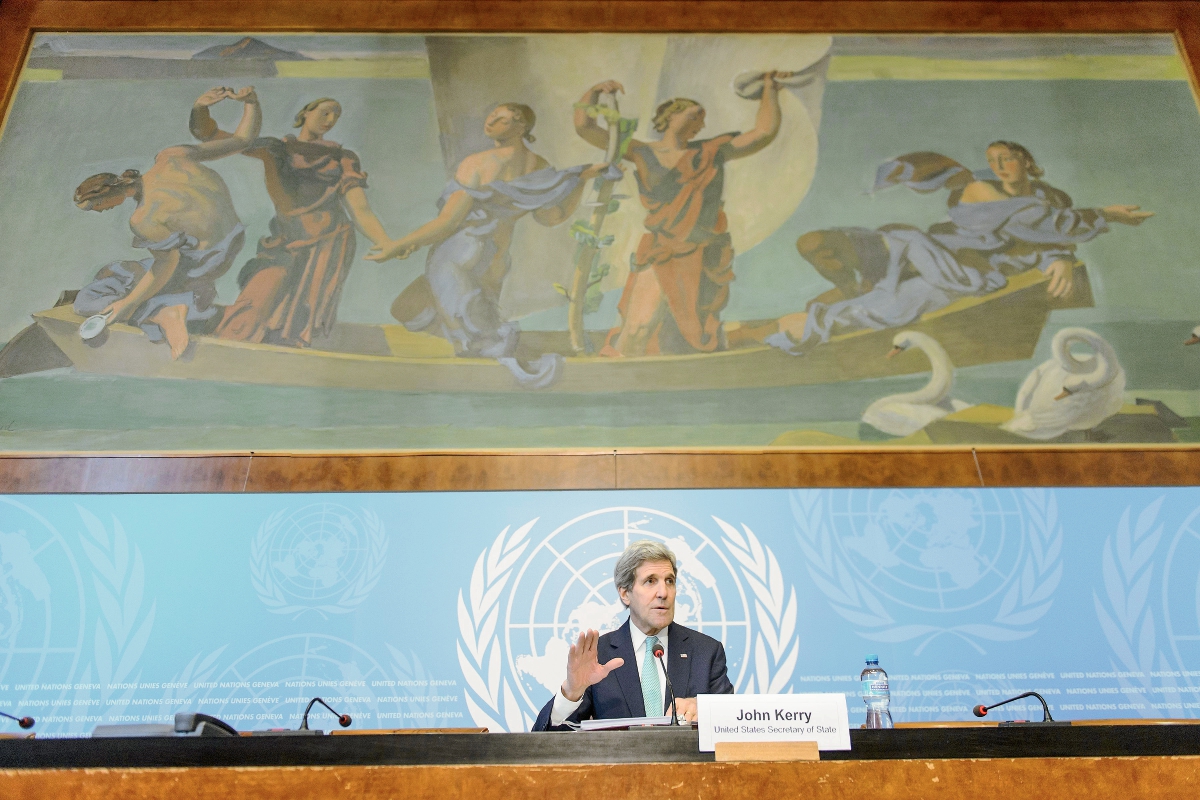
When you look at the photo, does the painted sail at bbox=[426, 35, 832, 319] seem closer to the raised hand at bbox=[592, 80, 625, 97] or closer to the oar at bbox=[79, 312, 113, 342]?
the raised hand at bbox=[592, 80, 625, 97]

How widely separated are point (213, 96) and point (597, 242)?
2901 millimetres

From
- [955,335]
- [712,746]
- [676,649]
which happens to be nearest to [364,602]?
[676,649]

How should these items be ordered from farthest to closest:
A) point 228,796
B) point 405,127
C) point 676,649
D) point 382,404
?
1. point 405,127
2. point 382,404
3. point 676,649
4. point 228,796

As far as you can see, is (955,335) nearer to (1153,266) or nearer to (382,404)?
(1153,266)

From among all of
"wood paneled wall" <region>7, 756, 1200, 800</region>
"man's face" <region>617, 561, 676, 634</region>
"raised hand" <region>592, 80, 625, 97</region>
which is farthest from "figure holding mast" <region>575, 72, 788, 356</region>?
"wood paneled wall" <region>7, 756, 1200, 800</region>

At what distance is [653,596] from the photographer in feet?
10.4

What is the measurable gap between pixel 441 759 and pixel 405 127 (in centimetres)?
492

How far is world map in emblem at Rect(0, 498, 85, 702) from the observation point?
4.40 m

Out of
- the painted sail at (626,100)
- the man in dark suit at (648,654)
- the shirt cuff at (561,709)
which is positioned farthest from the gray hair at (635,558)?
the painted sail at (626,100)

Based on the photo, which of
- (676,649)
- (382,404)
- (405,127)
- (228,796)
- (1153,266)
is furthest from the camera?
(405,127)

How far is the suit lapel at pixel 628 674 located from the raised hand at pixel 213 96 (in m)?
4.87

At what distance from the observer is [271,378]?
520 cm

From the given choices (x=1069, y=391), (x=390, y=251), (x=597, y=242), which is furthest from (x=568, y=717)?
(x=1069, y=391)

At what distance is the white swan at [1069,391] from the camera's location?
5102 mm
